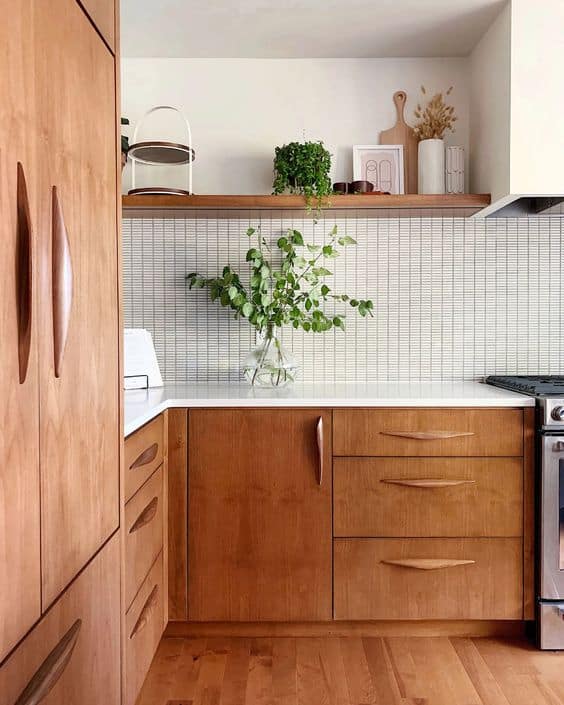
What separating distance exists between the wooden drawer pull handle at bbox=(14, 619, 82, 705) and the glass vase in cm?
159

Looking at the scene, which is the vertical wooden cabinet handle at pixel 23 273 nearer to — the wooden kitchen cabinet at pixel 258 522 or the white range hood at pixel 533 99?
the wooden kitchen cabinet at pixel 258 522

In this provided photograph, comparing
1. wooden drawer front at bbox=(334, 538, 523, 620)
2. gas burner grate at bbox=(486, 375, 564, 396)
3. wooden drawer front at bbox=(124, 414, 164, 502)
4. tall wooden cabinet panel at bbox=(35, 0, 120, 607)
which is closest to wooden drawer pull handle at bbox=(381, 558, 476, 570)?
wooden drawer front at bbox=(334, 538, 523, 620)

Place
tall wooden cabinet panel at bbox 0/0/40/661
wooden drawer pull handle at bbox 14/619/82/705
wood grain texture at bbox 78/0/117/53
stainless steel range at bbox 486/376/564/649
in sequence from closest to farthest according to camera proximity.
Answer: tall wooden cabinet panel at bbox 0/0/40/661
wooden drawer pull handle at bbox 14/619/82/705
wood grain texture at bbox 78/0/117/53
stainless steel range at bbox 486/376/564/649

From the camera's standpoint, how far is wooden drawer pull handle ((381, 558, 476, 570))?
2.40 meters

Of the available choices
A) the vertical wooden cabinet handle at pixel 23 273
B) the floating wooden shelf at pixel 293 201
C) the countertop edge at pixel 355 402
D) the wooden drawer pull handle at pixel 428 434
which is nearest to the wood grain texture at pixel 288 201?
the floating wooden shelf at pixel 293 201

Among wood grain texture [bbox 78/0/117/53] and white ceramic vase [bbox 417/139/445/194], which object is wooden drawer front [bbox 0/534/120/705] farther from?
white ceramic vase [bbox 417/139/445/194]

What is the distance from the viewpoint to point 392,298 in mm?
2947

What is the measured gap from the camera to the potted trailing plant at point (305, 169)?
2617 mm

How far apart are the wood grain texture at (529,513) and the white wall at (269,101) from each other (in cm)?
131

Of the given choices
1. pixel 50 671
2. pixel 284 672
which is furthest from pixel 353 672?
pixel 50 671

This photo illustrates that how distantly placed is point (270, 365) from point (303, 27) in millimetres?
1316

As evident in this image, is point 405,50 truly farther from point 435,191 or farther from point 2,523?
point 2,523

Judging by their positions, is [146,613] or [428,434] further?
[428,434]

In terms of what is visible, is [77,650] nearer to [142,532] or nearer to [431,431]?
[142,532]
